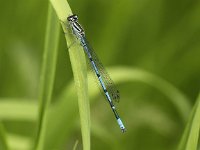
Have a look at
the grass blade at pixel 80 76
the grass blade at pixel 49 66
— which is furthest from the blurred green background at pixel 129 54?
the grass blade at pixel 80 76

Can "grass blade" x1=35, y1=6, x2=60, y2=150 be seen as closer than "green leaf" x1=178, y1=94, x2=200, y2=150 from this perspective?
No

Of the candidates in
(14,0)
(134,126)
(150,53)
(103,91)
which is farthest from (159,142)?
(14,0)

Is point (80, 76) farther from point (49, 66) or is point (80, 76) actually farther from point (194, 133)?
point (194, 133)

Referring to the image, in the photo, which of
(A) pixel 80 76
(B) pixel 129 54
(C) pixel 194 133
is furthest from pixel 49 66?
(B) pixel 129 54

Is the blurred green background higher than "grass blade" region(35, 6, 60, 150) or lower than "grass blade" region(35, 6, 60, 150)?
higher

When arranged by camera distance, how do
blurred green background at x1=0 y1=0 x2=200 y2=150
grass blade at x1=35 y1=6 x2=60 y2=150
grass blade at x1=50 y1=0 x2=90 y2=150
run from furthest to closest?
1. blurred green background at x1=0 y1=0 x2=200 y2=150
2. grass blade at x1=35 y1=6 x2=60 y2=150
3. grass blade at x1=50 y1=0 x2=90 y2=150

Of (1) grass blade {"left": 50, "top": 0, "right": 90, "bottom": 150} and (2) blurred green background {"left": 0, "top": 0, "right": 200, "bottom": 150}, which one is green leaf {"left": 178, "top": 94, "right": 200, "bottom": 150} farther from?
(2) blurred green background {"left": 0, "top": 0, "right": 200, "bottom": 150}

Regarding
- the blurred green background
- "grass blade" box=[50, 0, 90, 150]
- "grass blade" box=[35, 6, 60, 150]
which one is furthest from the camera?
the blurred green background

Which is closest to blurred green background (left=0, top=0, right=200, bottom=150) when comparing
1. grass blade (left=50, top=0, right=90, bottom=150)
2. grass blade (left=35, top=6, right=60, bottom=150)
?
grass blade (left=35, top=6, right=60, bottom=150)

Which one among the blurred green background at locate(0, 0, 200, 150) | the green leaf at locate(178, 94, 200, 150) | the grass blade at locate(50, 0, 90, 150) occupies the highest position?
the blurred green background at locate(0, 0, 200, 150)

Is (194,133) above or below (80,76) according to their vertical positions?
below
